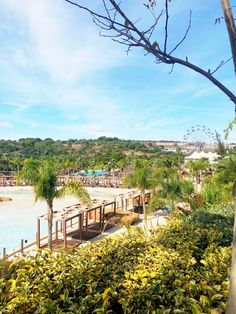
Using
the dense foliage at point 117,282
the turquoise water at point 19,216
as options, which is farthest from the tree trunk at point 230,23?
the turquoise water at point 19,216

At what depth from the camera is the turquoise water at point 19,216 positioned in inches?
514

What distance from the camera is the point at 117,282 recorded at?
8.18 ft

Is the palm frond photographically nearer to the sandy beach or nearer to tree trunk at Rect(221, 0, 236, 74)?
the sandy beach

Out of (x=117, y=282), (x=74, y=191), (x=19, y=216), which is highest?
(x=74, y=191)

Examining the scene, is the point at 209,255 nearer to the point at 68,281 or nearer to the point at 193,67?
the point at 68,281

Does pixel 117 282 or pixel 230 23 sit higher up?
pixel 230 23

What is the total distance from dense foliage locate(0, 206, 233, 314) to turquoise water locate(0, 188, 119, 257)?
8079mm

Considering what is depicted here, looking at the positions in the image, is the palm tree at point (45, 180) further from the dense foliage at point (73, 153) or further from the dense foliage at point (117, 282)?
the dense foliage at point (117, 282)

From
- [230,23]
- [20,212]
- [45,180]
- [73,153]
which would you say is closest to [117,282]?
[230,23]

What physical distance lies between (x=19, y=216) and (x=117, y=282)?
1576 cm

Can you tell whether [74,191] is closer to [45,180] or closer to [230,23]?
[45,180]

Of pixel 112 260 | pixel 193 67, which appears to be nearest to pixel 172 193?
pixel 112 260

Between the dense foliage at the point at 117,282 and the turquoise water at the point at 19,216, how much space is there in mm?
8079

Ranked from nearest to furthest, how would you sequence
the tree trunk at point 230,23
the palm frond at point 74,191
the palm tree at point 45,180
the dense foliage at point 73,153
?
the tree trunk at point 230,23, the palm tree at point 45,180, the palm frond at point 74,191, the dense foliage at point 73,153
